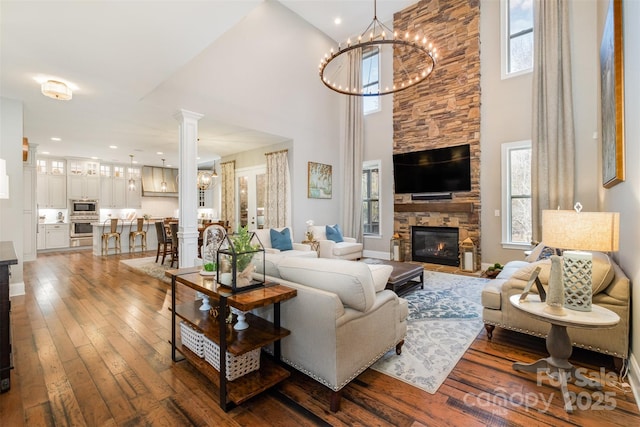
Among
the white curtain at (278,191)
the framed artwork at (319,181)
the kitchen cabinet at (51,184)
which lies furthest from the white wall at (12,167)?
the kitchen cabinet at (51,184)

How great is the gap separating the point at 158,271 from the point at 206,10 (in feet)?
16.7

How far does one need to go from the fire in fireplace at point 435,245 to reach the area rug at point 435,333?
1630 millimetres

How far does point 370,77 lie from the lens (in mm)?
7848

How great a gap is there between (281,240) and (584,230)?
4.41 meters

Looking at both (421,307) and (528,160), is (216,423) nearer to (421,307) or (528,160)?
(421,307)

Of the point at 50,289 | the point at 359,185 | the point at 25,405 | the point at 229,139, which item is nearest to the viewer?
the point at 25,405

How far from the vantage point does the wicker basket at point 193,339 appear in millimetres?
2292

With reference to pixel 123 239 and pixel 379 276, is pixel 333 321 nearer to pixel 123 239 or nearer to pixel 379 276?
pixel 379 276

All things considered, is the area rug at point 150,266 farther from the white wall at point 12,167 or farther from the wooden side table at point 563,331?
the wooden side table at point 563,331

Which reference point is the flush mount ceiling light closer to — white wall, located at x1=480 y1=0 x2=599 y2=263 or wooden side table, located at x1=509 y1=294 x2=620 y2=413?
wooden side table, located at x1=509 y1=294 x2=620 y2=413

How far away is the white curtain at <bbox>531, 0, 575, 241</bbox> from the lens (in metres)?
4.92

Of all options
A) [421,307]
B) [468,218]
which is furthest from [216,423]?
[468,218]

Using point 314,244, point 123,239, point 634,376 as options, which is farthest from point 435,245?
point 123,239

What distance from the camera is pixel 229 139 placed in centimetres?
673
